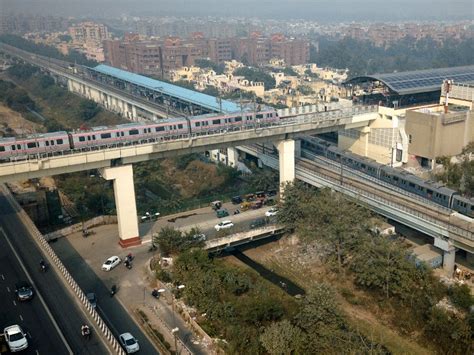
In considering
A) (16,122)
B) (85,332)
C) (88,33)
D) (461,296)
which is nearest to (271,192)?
(461,296)

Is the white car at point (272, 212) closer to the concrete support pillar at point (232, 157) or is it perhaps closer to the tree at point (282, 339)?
the tree at point (282, 339)

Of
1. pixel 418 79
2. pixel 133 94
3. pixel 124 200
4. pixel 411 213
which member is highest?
pixel 418 79

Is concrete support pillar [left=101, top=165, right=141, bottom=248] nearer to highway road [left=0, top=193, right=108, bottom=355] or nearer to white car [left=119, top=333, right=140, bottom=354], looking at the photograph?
highway road [left=0, top=193, right=108, bottom=355]

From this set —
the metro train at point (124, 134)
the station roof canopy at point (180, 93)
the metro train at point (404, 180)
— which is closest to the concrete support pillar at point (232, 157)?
the station roof canopy at point (180, 93)

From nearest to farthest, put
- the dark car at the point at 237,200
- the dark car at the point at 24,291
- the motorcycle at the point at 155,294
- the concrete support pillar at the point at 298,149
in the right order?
the dark car at the point at 24,291 → the motorcycle at the point at 155,294 → the dark car at the point at 237,200 → the concrete support pillar at the point at 298,149

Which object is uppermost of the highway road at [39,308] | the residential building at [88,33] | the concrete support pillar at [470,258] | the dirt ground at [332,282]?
the residential building at [88,33]

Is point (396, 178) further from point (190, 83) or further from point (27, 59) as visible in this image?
point (27, 59)

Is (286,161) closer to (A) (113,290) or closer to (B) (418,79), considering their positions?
(A) (113,290)

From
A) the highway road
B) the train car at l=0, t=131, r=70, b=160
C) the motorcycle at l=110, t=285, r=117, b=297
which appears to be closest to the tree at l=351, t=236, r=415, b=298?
the motorcycle at l=110, t=285, r=117, b=297
